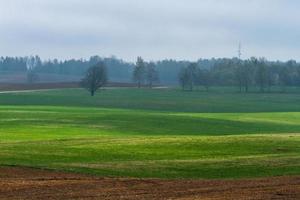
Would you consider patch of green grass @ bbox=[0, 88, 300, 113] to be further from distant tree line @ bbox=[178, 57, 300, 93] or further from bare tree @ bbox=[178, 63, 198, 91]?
distant tree line @ bbox=[178, 57, 300, 93]

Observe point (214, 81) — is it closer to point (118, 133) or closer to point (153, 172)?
point (118, 133)

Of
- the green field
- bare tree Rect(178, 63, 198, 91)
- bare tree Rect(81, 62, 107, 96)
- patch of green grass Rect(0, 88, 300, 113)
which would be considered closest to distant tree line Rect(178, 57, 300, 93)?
bare tree Rect(178, 63, 198, 91)

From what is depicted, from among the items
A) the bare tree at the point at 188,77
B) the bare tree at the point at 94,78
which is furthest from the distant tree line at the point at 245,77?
the bare tree at the point at 94,78

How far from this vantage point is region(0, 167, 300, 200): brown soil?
2059 cm

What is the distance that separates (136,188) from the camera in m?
22.2

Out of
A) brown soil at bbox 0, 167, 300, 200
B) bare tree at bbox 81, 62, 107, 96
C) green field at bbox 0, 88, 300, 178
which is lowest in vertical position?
green field at bbox 0, 88, 300, 178

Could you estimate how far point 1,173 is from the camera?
86.3ft

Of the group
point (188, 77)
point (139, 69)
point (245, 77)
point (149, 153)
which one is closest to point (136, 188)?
point (149, 153)

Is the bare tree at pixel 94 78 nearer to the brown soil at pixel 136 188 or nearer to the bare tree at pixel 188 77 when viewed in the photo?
the bare tree at pixel 188 77

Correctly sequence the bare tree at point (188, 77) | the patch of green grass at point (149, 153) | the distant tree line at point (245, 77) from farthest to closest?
the distant tree line at point (245, 77) < the bare tree at point (188, 77) < the patch of green grass at point (149, 153)

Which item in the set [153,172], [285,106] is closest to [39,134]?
[153,172]

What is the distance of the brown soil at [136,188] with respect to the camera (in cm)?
2059

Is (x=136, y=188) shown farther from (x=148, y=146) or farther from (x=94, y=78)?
(x=94, y=78)

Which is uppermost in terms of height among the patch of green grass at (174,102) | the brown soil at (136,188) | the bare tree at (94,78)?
the bare tree at (94,78)
